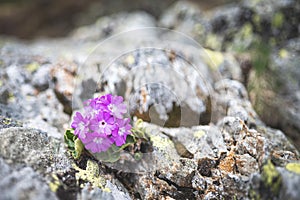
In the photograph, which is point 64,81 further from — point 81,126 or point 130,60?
point 81,126

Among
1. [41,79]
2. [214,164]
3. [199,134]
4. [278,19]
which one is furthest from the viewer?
[278,19]

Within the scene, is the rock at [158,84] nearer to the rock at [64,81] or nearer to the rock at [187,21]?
the rock at [64,81]

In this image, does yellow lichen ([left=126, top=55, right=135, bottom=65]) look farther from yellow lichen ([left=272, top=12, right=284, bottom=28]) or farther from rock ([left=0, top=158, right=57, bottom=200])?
yellow lichen ([left=272, top=12, right=284, bottom=28])

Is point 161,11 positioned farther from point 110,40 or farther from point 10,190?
point 10,190

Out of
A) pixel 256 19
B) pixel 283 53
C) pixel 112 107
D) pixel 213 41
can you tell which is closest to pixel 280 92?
pixel 283 53

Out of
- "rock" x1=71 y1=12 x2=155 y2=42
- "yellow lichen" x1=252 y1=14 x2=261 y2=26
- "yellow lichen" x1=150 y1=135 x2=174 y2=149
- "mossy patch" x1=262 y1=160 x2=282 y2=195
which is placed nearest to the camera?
"mossy patch" x1=262 y1=160 x2=282 y2=195

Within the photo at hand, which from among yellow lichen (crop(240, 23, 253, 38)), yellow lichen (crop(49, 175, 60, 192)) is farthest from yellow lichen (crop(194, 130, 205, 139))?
yellow lichen (crop(240, 23, 253, 38))

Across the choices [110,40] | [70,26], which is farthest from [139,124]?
[70,26]
